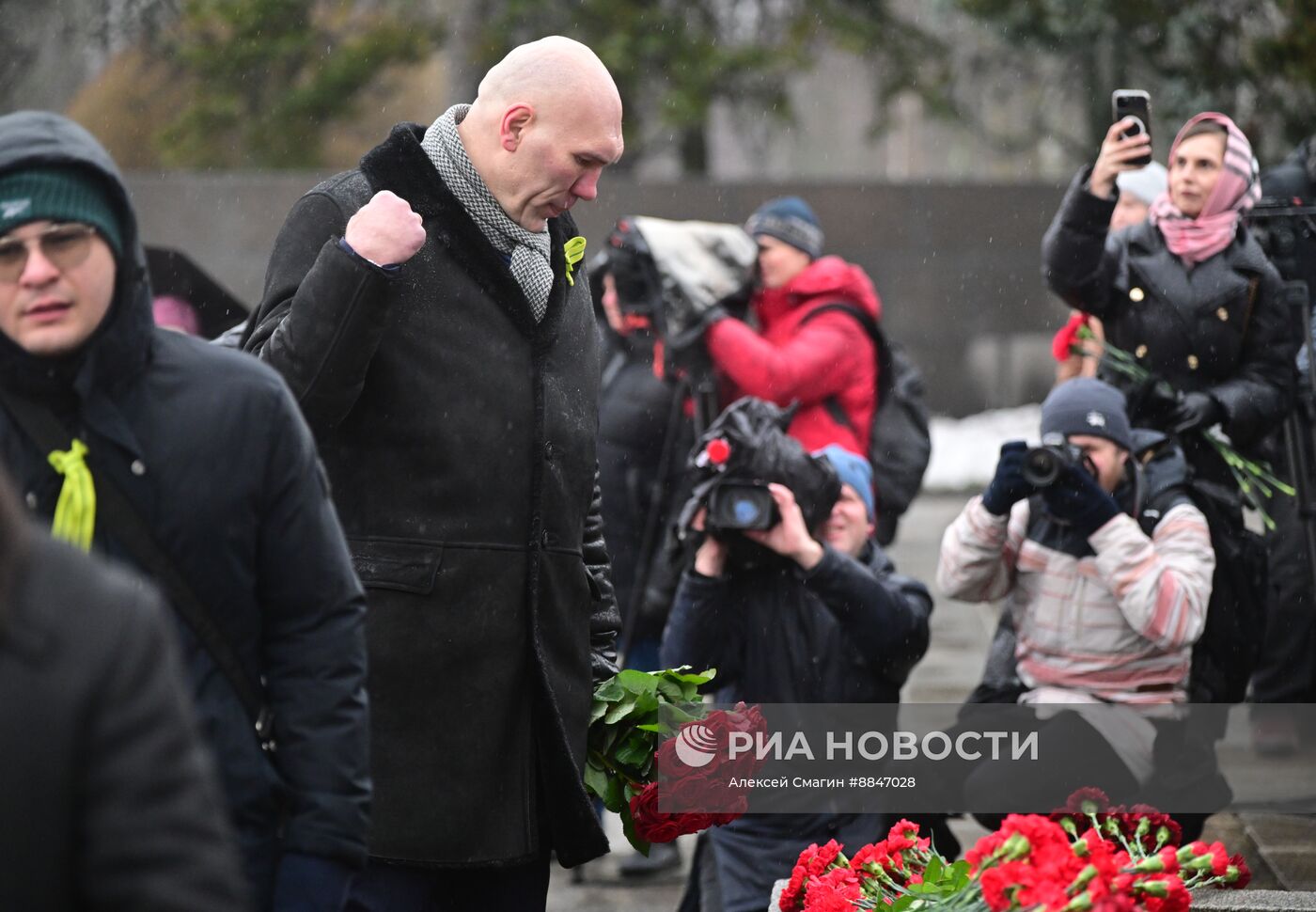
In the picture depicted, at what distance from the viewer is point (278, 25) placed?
16719mm

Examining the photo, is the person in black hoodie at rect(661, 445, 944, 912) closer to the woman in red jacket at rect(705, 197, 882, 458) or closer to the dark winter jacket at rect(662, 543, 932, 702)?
the dark winter jacket at rect(662, 543, 932, 702)

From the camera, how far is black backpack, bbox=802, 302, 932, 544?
6.99 meters

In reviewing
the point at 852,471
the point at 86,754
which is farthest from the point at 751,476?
the point at 86,754

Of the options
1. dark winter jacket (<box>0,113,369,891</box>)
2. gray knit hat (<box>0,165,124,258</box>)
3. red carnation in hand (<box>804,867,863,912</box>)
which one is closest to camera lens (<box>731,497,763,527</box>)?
red carnation in hand (<box>804,867,863,912</box>)

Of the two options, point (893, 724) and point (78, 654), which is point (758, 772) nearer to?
point (893, 724)

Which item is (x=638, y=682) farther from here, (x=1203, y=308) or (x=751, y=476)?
(x=1203, y=308)

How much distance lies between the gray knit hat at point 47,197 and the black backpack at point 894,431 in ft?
14.9

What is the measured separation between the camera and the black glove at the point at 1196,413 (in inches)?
240

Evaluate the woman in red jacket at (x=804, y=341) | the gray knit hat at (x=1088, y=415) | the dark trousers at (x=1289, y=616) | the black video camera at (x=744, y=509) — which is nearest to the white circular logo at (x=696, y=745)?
the black video camera at (x=744, y=509)

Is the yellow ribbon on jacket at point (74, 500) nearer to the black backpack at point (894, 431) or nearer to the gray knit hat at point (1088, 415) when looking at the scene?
the gray knit hat at point (1088, 415)

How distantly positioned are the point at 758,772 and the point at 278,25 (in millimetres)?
12888

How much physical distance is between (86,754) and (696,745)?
2.44 metres

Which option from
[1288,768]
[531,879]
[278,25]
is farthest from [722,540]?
[278,25]

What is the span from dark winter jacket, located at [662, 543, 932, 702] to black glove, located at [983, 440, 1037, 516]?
13.1 inches
